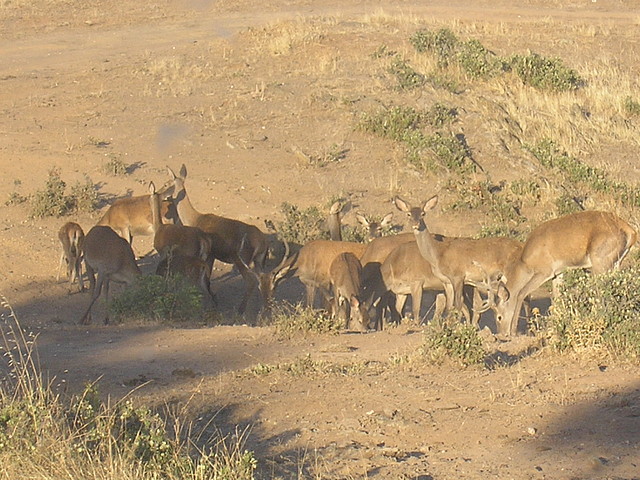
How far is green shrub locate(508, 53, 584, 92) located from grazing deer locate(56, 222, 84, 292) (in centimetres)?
1321

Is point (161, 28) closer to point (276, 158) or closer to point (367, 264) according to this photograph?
point (276, 158)

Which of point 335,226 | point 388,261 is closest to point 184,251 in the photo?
point 335,226

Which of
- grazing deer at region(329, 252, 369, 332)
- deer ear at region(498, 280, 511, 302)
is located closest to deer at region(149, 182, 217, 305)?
grazing deer at region(329, 252, 369, 332)

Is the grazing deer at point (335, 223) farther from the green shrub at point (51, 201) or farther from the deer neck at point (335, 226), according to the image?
the green shrub at point (51, 201)

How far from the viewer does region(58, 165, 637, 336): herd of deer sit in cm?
1436

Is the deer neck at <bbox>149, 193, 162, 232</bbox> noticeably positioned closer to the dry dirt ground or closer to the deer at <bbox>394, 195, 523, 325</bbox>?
the dry dirt ground

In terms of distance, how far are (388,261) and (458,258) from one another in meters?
1.00

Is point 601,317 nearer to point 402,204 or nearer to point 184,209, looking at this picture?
point 402,204

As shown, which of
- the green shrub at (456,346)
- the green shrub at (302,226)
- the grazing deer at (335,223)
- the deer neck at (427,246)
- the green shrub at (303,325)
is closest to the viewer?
the green shrub at (456,346)

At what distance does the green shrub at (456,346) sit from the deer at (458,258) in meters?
4.38

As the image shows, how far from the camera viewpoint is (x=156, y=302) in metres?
14.2

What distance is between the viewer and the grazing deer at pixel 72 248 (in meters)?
16.8

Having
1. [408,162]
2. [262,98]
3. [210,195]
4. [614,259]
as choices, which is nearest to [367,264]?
[614,259]

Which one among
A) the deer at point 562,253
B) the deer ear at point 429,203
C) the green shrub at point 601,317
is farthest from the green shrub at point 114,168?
the green shrub at point 601,317
